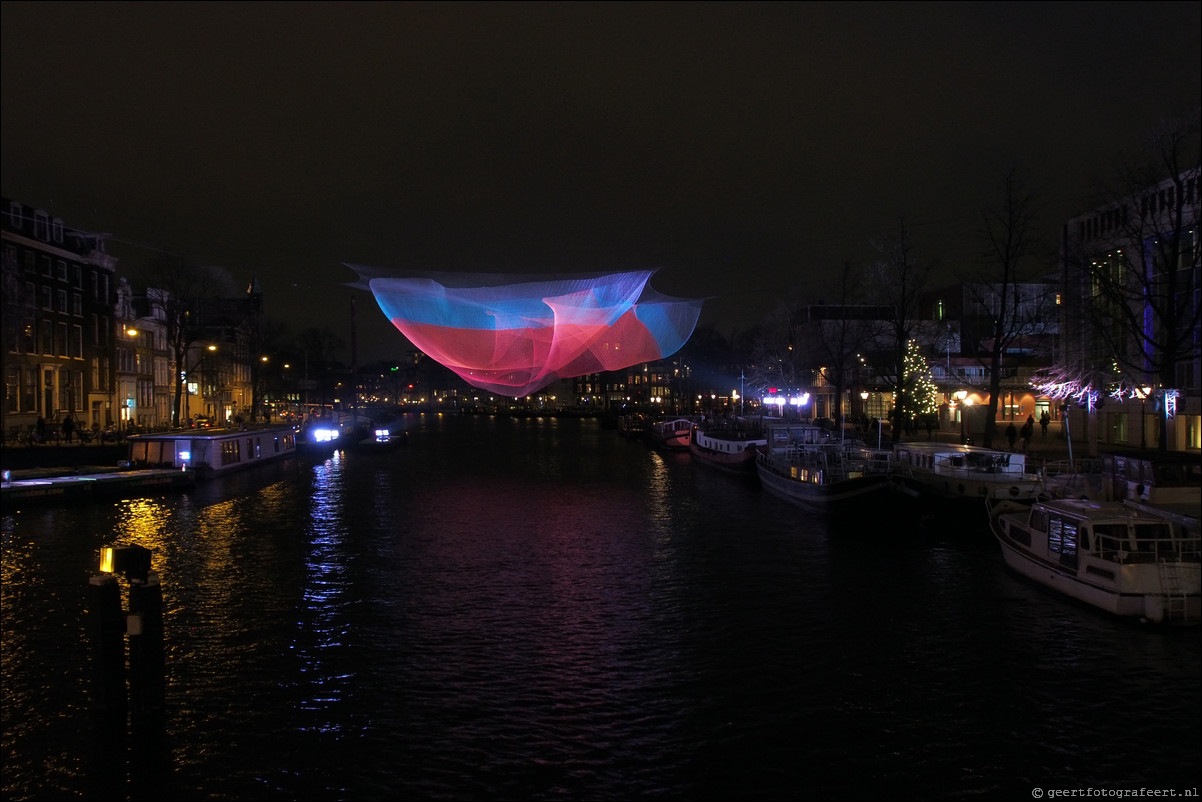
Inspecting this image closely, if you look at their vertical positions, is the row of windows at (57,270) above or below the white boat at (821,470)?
above

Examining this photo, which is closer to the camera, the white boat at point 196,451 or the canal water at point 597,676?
the canal water at point 597,676

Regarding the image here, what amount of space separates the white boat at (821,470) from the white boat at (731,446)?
2.29 meters

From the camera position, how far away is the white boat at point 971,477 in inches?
1113

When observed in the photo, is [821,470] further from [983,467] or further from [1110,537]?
[1110,537]

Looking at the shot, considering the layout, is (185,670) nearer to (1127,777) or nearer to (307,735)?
(307,735)

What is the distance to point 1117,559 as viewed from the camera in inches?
679

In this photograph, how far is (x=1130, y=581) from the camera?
1666 centimetres

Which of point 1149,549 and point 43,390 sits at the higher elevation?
point 43,390

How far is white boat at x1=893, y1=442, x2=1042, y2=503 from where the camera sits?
2827 centimetres

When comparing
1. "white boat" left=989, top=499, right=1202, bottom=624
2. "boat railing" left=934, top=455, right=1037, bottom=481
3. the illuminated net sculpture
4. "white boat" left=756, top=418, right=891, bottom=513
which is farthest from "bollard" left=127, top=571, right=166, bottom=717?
"boat railing" left=934, top=455, right=1037, bottom=481

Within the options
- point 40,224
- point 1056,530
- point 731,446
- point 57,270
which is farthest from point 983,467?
point 40,224

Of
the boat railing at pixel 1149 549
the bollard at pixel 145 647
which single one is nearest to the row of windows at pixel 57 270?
the bollard at pixel 145 647

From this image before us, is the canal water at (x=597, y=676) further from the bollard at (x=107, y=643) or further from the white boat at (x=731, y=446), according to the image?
the white boat at (x=731, y=446)

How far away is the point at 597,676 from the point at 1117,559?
411 inches
